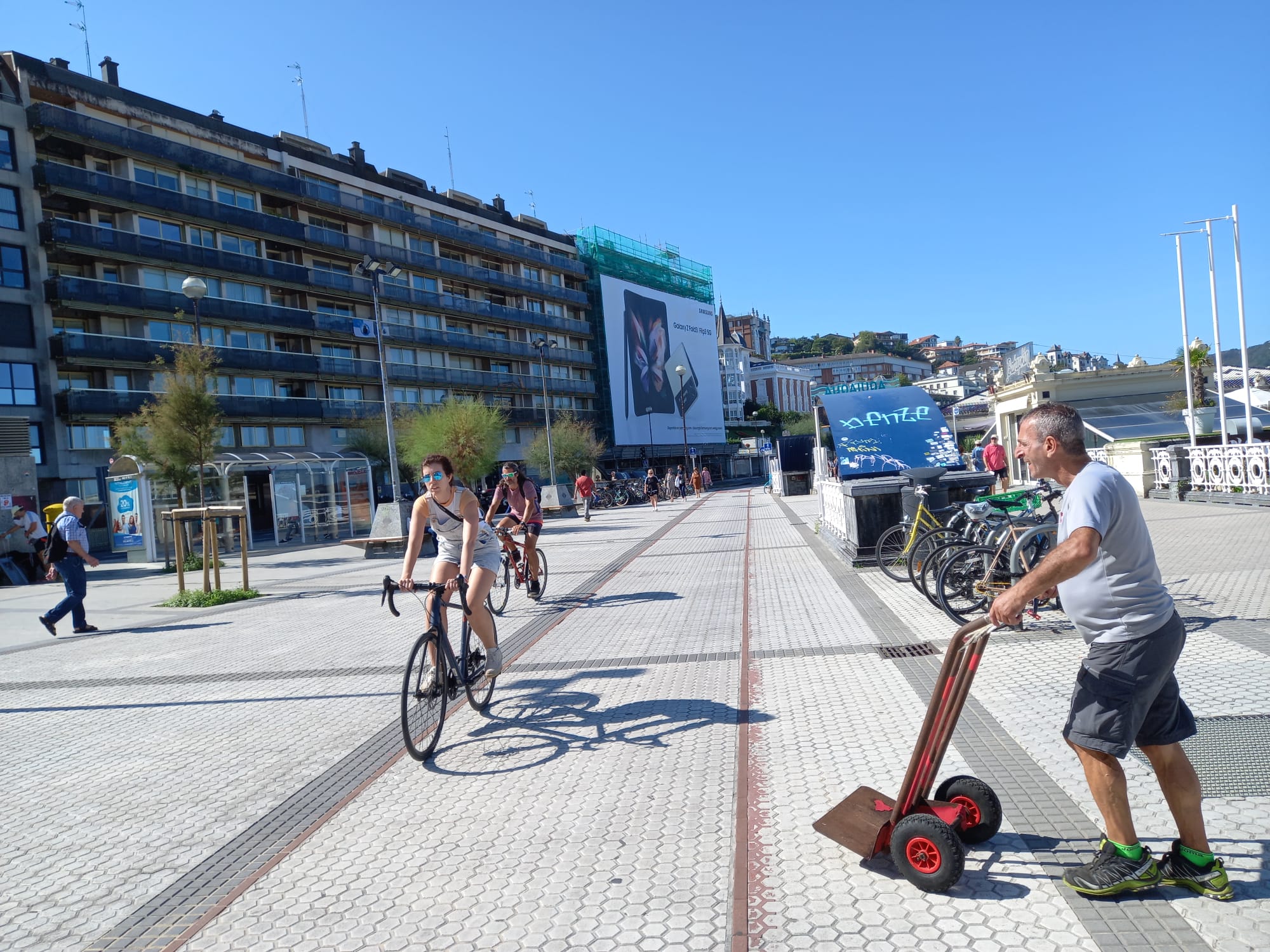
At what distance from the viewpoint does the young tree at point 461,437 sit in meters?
36.3

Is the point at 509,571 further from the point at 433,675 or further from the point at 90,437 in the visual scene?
the point at 90,437

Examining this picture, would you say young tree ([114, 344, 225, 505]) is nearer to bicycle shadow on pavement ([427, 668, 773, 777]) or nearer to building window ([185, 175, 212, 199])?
bicycle shadow on pavement ([427, 668, 773, 777])

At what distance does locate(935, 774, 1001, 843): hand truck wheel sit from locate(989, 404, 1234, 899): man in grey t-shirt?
375 mm

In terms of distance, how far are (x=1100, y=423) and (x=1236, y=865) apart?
25.4 metres

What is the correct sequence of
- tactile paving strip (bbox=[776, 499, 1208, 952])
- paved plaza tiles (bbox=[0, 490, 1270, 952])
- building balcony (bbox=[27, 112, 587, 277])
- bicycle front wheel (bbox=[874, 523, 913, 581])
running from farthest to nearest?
building balcony (bbox=[27, 112, 587, 277]) → bicycle front wheel (bbox=[874, 523, 913, 581]) → paved plaza tiles (bbox=[0, 490, 1270, 952]) → tactile paving strip (bbox=[776, 499, 1208, 952])

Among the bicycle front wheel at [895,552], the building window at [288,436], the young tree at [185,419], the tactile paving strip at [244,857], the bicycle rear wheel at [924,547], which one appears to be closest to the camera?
the tactile paving strip at [244,857]

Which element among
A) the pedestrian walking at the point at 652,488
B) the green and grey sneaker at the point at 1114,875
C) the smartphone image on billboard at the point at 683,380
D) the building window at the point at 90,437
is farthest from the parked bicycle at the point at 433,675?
the smartphone image on billboard at the point at 683,380

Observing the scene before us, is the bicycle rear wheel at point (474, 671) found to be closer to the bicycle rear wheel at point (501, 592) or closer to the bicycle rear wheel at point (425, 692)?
the bicycle rear wheel at point (425, 692)

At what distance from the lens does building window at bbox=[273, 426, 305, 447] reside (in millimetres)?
45656

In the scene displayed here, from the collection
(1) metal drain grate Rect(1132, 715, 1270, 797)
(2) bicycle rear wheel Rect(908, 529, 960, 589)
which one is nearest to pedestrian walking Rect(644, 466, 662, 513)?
(2) bicycle rear wheel Rect(908, 529, 960, 589)

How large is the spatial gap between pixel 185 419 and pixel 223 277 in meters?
27.6

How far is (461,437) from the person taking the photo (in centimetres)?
3688

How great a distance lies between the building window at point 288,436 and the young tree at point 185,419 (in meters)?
24.6

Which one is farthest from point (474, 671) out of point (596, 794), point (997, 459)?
point (997, 459)
